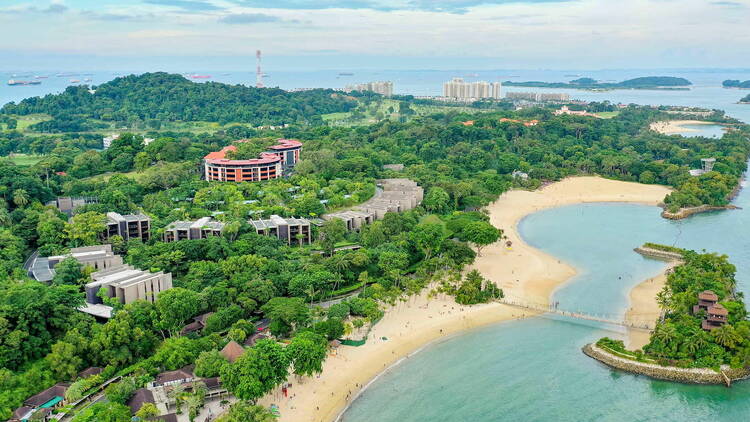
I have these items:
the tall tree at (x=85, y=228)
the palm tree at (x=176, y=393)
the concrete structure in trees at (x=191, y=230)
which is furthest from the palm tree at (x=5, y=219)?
the palm tree at (x=176, y=393)

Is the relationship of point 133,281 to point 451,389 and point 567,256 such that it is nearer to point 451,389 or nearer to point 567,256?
point 451,389

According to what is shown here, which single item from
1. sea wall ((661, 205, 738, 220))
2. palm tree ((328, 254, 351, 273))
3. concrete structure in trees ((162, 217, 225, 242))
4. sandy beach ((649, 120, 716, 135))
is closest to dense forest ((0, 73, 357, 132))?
concrete structure in trees ((162, 217, 225, 242))

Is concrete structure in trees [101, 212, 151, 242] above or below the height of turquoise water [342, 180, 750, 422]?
above

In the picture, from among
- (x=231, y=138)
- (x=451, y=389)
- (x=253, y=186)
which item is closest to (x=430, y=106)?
(x=231, y=138)

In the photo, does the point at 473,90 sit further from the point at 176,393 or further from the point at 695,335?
the point at 176,393

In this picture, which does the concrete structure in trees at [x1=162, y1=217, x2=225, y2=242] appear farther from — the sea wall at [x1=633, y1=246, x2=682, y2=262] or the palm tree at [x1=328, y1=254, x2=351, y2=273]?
the sea wall at [x1=633, y1=246, x2=682, y2=262]

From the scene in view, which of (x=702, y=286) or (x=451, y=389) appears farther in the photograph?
(x=702, y=286)

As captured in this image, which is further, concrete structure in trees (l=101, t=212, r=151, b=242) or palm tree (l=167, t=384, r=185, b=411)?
concrete structure in trees (l=101, t=212, r=151, b=242)

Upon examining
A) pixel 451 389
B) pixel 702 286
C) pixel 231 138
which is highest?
pixel 231 138
